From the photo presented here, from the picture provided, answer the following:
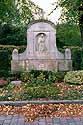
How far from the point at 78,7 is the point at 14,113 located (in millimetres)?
9602

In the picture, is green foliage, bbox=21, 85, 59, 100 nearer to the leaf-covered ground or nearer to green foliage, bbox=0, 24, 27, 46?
the leaf-covered ground

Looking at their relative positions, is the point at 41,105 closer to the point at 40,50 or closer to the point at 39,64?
the point at 39,64

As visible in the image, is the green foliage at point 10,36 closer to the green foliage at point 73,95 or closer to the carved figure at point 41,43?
the carved figure at point 41,43

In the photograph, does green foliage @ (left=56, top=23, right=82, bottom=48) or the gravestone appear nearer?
the gravestone

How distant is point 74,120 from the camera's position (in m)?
7.68

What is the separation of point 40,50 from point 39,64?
78 centimetres

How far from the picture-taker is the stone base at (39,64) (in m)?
17.0

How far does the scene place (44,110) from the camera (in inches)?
340

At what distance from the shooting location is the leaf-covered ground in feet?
26.9

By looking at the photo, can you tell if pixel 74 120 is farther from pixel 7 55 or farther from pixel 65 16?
pixel 7 55

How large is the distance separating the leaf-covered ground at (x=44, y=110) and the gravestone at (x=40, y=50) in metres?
8.04

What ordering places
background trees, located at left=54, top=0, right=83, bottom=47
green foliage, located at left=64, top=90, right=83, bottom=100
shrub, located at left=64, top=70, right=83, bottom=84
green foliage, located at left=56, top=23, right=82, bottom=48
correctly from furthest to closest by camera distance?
green foliage, located at left=56, top=23, right=82, bottom=48
background trees, located at left=54, top=0, right=83, bottom=47
shrub, located at left=64, top=70, right=83, bottom=84
green foliage, located at left=64, top=90, right=83, bottom=100

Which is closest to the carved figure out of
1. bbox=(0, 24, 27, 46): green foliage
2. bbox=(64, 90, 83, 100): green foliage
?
bbox=(64, 90, 83, 100): green foliage

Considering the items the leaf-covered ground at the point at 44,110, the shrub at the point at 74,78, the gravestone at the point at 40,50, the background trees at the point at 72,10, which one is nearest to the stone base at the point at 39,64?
the gravestone at the point at 40,50
